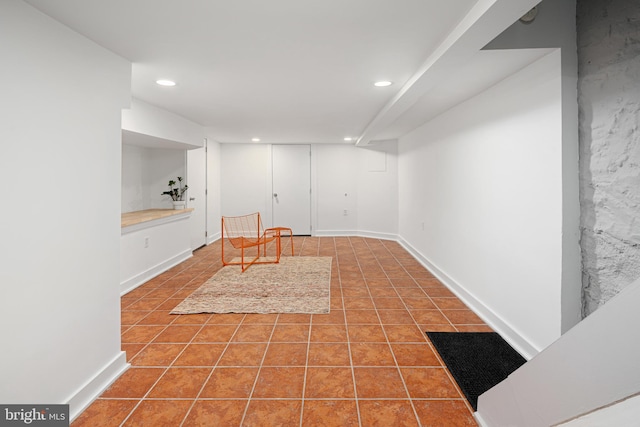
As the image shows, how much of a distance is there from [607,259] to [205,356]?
2624 mm

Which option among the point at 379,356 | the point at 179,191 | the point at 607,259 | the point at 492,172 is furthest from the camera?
the point at 179,191

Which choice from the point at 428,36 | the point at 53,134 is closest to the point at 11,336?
the point at 53,134

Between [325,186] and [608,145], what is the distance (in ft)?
19.3

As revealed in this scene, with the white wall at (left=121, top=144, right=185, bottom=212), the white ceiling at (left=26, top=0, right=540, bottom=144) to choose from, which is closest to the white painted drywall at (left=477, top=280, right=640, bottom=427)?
the white ceiling at (left=26, top=0, right=540, bottom=144)

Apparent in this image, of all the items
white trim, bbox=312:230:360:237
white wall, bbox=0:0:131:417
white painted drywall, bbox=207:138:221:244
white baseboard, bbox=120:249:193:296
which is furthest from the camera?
white trim, bbox=312:230:360:237

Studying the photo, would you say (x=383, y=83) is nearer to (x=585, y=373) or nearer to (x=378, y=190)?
(x=585, y=373)

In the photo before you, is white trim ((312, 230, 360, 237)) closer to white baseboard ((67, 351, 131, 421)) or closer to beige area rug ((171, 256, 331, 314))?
beige area rug ((171, 256, 331, 314))

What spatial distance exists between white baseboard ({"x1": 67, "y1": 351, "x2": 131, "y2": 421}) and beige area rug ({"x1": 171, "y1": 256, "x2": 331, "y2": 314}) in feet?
3.24

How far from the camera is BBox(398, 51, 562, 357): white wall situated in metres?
2.09

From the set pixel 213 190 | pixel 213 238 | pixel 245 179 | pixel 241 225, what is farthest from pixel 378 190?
pixel 213 238

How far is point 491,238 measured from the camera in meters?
2.88

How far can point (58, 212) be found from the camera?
1.68 metres

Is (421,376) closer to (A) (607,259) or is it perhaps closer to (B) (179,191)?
(A) (607,259)

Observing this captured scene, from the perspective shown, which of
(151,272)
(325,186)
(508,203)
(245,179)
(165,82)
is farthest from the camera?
(325,186)
